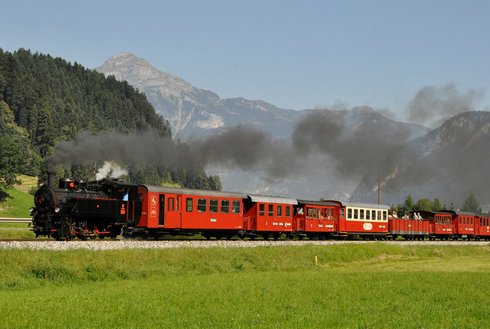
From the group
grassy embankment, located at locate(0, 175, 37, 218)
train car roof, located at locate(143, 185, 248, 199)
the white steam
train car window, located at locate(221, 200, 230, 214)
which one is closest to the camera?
train car roof, located at locate(143, 185, 248, 199)

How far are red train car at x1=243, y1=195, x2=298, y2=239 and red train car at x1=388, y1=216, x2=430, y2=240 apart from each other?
1560 cm

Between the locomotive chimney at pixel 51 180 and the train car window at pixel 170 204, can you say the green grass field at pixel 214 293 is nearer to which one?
the train car window at pixel 170 204

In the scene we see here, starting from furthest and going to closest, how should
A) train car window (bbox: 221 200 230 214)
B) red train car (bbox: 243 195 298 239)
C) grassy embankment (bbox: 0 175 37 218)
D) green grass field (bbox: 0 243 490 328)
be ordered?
grassy embankment (bbox: 0 175 37 218)
red train car (bbox: 243 195 298 239)
train car window (bbox: 221 200 230 214)
green grass field (bbox: 0 243 490 328)

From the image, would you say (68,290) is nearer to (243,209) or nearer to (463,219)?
(243,209)

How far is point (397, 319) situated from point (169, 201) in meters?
27.8

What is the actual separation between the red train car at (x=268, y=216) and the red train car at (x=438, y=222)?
23.1m

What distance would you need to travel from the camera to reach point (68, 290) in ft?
82.2

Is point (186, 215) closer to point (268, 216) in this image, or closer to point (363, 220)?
point (268, 216)

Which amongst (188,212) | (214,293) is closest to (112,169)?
(188,212)

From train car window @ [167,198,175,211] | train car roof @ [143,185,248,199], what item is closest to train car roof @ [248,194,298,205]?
train car roof @ [143,185,248,199]

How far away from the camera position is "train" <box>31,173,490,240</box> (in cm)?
4075

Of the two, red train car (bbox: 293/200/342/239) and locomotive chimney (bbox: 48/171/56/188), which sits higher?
locomotive chimney (bbox: 48/171/56/188)

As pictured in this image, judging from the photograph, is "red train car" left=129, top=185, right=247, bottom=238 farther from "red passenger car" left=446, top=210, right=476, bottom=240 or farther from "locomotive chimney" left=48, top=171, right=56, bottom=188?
"red passenger car" left=446, top=210, right=476, bottom=240

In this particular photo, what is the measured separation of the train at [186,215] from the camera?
4075cm
